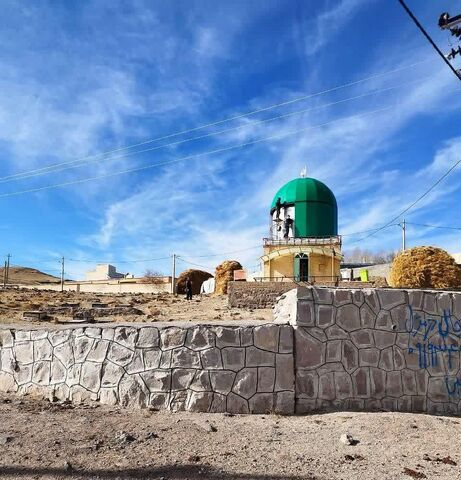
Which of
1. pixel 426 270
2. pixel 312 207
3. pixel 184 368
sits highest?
pixel 312 207

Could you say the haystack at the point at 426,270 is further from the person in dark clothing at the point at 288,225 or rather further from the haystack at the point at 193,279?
the haystack at the point at 193,279

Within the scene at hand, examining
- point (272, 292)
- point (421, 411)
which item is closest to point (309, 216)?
point (272, 292)

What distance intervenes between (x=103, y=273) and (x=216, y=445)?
60.0 metres

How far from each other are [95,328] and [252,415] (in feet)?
8.20

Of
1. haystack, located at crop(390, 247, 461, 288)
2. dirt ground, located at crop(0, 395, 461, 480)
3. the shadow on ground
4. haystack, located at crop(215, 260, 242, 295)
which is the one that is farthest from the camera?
haystack, located at crop(215, 260, 242, 295)

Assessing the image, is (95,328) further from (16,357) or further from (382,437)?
(382,437)

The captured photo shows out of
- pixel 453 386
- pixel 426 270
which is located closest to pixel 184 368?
pixel 453 386

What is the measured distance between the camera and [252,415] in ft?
21.7

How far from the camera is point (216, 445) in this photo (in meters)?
5.30

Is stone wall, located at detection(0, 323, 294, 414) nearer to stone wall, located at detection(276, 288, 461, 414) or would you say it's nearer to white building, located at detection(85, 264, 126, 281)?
stone wall, located at detection(276, 288, 461, 414)

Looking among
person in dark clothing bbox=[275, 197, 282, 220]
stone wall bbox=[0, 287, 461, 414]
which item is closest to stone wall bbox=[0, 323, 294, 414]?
stone wall bbox=[0, 287, 461, 414]

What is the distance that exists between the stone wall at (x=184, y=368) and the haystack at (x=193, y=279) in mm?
33777

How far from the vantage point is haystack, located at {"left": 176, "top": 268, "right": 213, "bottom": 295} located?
135 ft

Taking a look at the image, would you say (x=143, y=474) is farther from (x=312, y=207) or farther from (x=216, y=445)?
(x=312, y=207)
